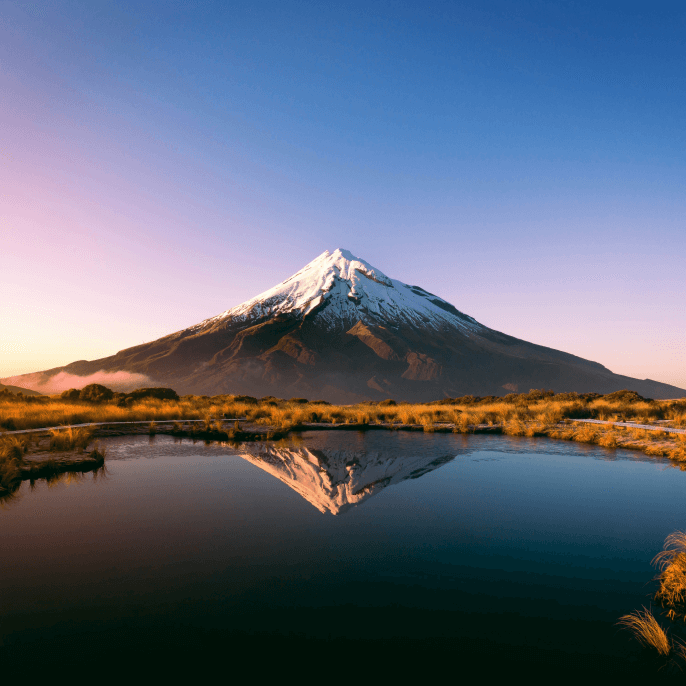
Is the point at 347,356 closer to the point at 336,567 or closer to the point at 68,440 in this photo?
the point at 68,440

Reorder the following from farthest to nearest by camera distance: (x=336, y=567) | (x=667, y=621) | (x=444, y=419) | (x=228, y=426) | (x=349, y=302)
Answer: (x=349, y=302) → (x=444, y=419) → (x=228, y=426) → (x=336, y=567) → (x=667, y=621)

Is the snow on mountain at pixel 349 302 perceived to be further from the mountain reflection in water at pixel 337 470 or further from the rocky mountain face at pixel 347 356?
the mountain reflection in water at pixel 337 470

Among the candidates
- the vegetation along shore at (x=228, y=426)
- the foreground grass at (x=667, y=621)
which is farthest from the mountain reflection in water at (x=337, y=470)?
the foreground grass at (x=667, y=621)

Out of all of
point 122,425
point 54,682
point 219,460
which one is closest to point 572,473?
point 219,460

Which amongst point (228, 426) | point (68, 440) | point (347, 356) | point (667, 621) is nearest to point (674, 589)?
point (667, 621)

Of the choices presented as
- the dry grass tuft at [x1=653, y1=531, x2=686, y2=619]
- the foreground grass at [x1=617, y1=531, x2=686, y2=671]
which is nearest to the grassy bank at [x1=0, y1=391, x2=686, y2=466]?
the dry grass tuft at [x1=653, y1=531, x2=686, y2=619]

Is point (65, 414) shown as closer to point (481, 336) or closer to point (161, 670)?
point (161, 670)

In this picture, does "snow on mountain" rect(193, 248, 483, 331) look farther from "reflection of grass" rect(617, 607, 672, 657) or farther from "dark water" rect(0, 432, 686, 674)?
"reflection of grass" rect(617, 607, 672, 657)
